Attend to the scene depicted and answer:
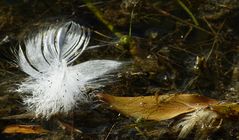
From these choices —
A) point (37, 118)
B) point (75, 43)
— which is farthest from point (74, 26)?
point (37, 118)

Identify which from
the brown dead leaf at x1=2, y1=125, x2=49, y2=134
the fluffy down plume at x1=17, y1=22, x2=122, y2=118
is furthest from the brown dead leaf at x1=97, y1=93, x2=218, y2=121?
the brown dead leaf at x1=2, y1=125, x2=49, y2=134

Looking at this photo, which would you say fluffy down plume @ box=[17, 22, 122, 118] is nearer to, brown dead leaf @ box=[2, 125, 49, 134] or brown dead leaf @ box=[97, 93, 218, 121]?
brown dead leaf @ box=[2, 125, 49, 134]

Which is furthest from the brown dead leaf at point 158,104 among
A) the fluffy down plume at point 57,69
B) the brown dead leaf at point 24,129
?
the brown dead leaf at point 24,129

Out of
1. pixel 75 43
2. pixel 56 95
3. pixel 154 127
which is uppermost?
pixel 75 43

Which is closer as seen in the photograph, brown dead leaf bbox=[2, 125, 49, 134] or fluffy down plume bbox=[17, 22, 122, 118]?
brown dead leaf bbox=[2, 125, 49, 134]

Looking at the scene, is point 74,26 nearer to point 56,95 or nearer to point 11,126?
point 56,95
